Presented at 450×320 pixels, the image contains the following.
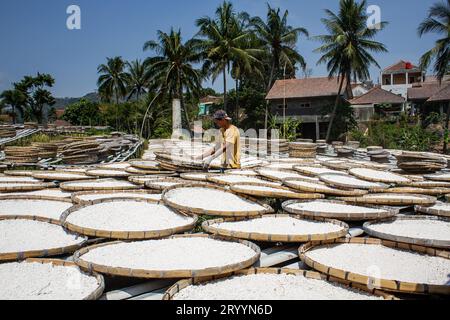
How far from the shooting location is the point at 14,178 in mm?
4262

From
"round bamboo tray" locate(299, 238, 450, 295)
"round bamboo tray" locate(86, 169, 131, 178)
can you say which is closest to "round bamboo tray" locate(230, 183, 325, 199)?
"round bamboo tray" locate(299, 238, 450, 295)

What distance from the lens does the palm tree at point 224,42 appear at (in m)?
22.0

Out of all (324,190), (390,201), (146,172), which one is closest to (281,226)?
(324,190)

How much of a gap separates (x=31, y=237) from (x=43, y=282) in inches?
23.4

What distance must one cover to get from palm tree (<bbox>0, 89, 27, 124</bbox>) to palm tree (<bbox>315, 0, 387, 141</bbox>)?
2640 centimetres

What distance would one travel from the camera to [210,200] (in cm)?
289

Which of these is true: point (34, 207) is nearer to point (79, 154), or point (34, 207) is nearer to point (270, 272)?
point (270, 272)

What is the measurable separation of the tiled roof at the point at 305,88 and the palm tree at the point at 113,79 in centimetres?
1515

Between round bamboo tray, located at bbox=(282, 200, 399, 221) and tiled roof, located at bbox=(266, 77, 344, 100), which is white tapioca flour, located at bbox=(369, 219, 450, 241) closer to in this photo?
round bamboo tray, located at bbox=(282, 200, 399, 221)

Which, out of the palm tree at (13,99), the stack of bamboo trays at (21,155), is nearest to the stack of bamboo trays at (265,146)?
the stack of bamboo trays at (21,155)

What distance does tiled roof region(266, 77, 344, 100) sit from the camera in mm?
22922

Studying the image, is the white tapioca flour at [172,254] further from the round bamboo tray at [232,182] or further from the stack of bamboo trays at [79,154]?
the stack of bamboo trays at [79,154]

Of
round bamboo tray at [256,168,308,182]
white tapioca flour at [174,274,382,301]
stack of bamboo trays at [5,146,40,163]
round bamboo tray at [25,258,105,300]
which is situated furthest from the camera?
stack of bamboo trays at [5,146,40,163]
